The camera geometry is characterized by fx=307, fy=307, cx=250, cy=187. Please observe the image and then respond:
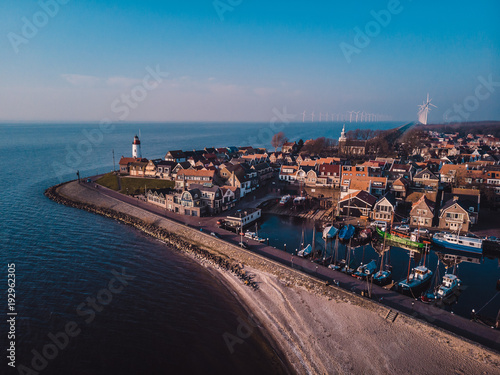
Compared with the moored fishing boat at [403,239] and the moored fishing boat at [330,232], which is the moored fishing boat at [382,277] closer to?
the moored fishing boat at [403,239]

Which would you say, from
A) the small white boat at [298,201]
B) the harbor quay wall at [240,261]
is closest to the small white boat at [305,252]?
the harbor quay wall at [240,261]

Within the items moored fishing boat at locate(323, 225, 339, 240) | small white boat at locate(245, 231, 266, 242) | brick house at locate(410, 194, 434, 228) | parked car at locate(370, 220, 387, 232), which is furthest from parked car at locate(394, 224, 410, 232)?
small white boat at locate(245, 231, 266, 242)

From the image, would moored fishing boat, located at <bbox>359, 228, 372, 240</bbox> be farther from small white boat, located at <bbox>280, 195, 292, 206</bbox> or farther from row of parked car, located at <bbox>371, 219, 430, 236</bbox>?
small white boat, located at <bbox>280, 195, 292, 206</bbox>

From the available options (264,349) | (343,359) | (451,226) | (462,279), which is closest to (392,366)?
(343,359)

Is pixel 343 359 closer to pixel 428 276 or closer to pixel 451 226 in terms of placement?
pixel 428 276

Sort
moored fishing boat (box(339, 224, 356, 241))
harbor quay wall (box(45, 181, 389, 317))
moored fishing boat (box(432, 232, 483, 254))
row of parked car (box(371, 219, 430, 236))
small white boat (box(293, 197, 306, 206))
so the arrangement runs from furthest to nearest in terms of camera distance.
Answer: small white boat (box(293, 197, 306, 206))
row of parked car (box(371, 219, 430, 236))
moored fishing boat (box(339, 224, 356, 241))
moored fishing boat (box(432, 232, 483, 254))
harbor quay wall (box(45, 181, 389, 317))

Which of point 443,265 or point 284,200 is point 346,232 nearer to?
point 443,265

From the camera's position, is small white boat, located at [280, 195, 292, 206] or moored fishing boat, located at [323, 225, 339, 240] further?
small white boat, located at [280, 195, 292, 206]
